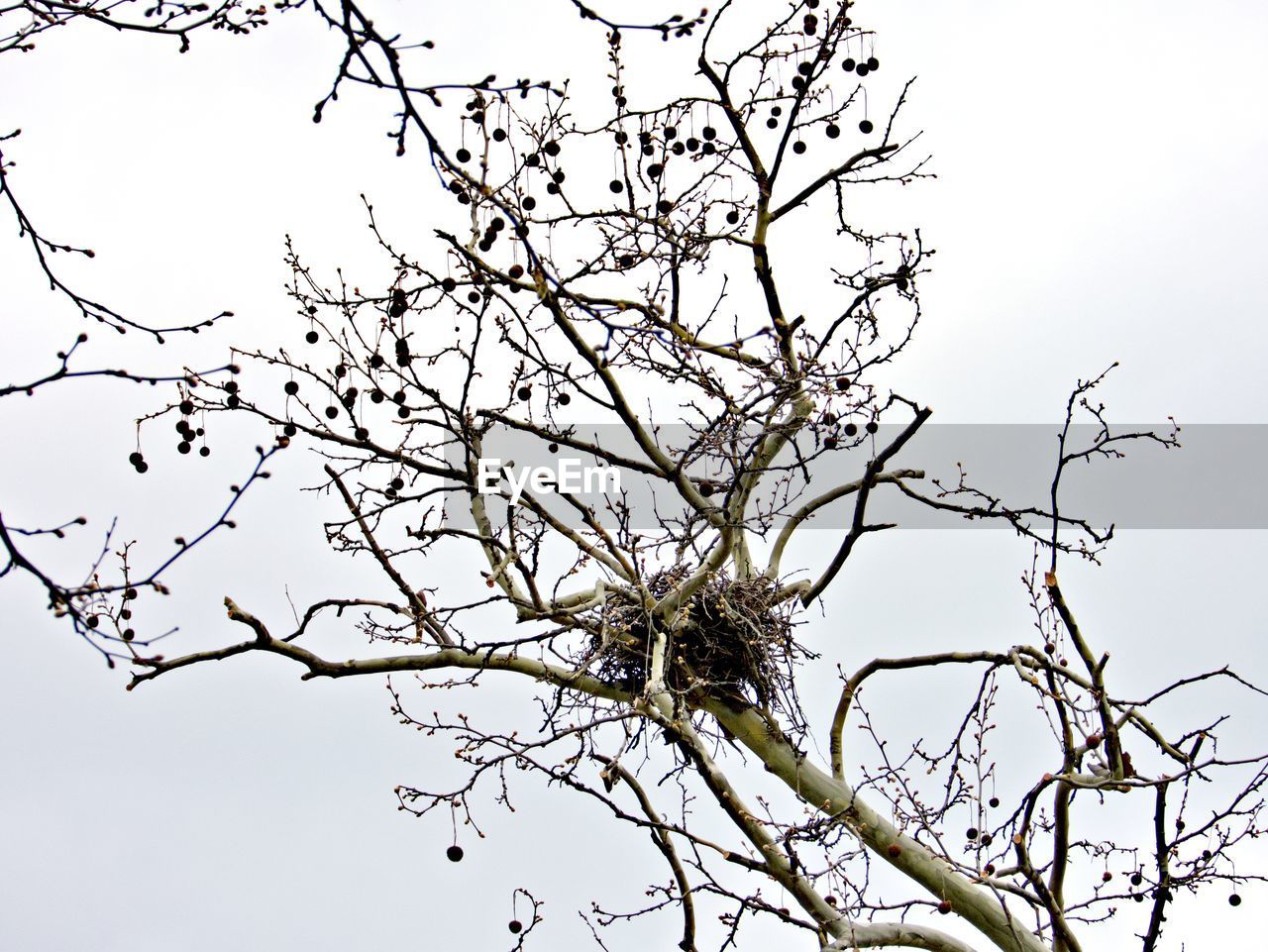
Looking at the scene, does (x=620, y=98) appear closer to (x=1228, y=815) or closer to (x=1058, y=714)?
(x=1058, y=714)

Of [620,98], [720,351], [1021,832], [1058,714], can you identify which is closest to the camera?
[1021,832]

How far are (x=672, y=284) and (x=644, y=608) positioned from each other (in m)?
1.70

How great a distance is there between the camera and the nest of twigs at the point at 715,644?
6.73 meters

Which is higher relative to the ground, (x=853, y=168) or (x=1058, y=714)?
(x=853, y=168)

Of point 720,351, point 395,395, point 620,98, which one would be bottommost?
point 395,395

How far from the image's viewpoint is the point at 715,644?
6.80 m

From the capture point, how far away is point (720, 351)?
23.4 feet

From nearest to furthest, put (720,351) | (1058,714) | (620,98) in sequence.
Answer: (1058,714), (620,98), (720,351)

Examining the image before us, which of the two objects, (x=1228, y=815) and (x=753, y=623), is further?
(x=753, y=623)

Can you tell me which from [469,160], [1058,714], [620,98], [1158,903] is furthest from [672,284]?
[1158,903]

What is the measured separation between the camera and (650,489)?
22.5ft

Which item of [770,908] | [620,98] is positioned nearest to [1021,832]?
[770,908]

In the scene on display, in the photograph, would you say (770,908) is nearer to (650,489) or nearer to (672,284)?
(650,489)

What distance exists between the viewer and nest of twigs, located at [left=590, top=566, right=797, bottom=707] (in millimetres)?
6734
